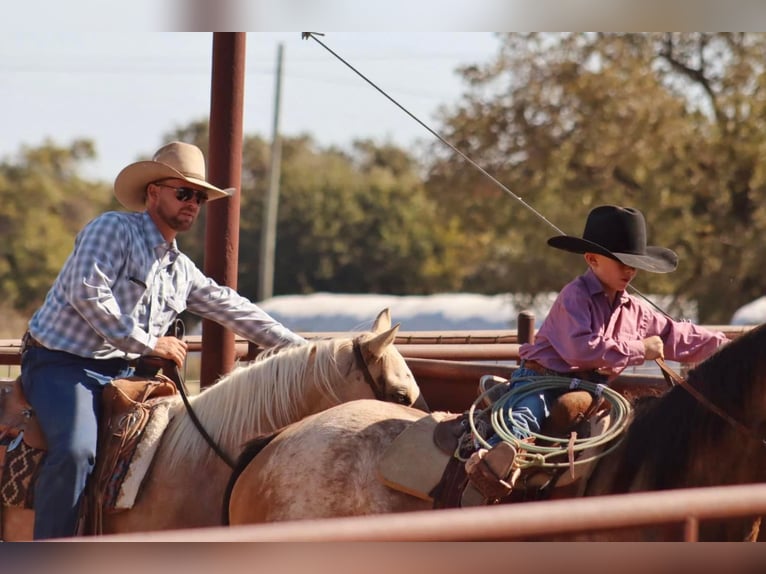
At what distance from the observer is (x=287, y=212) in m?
42.8

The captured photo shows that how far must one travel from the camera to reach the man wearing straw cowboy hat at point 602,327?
383 centimetres

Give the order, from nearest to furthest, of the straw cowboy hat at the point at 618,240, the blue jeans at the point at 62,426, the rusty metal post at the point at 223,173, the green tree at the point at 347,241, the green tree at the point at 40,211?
1. the straw cowboy hat at the point at 618,240
2. the blue jeans at the point at 62,426
3. the rusty metal post at the point at 223,173
4. the green tree at the point at 40,211
5. the green tree at the point at 347,241

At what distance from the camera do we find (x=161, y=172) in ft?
15.5

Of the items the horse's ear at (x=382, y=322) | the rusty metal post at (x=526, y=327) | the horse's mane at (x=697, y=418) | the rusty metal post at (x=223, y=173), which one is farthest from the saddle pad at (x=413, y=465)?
the rusty metal post at (x=526, y=327)

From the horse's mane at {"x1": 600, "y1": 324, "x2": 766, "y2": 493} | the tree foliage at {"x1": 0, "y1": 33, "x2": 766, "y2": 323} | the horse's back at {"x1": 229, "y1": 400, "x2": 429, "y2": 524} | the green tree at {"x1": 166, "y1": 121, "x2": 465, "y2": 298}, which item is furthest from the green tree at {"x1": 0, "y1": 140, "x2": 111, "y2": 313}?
the horse's mane at {"x1": 600, "y1": 324, "x2": 766, "y2": 493}

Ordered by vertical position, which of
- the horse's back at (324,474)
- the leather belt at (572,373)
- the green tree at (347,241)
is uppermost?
the leather belt at (572,373)

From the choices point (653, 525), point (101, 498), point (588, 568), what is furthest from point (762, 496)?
point (101, 498)

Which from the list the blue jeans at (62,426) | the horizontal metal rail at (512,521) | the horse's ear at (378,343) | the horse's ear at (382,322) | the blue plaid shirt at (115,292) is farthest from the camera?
the horse's ear at (382,322)

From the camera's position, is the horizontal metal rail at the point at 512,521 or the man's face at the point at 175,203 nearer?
the horizontal metal rail at the point at 512,521

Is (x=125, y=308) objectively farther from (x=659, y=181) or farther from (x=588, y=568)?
(x=659, y=181)

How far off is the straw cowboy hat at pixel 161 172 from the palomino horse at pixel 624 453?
4.05 ft

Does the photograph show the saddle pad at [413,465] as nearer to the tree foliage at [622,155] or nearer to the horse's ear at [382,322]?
the horse's ear at [382,322]

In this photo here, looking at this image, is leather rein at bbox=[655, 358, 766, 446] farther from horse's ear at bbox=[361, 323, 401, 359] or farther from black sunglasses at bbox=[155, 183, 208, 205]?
black sunglasses at bbox=[155, 183, 208, 205]
